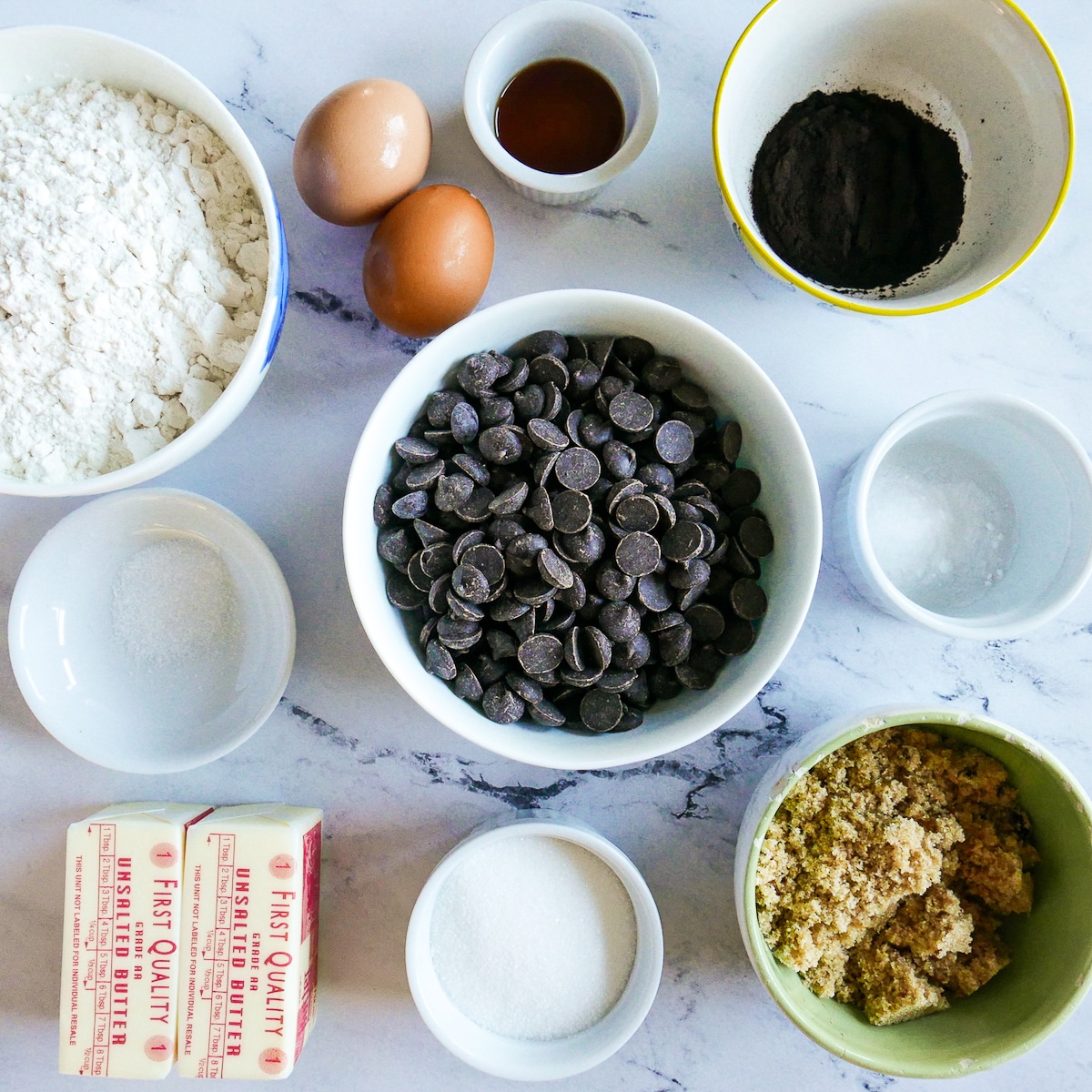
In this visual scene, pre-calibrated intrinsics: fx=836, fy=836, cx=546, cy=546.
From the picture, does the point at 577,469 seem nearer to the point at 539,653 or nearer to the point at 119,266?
the point at 539,653

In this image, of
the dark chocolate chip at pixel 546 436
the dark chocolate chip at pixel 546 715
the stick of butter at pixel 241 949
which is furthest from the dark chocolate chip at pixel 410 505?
the stick of butter at pixel 241 949

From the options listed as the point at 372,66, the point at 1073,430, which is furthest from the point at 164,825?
the point at 1073,430

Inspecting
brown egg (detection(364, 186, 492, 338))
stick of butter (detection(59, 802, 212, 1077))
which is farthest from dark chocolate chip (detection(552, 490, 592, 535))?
stick of butter (detection(59, 802, 212, 1077))

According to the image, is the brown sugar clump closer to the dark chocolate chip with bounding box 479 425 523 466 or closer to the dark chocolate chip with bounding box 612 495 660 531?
the dark chocolate chip with bounding box 612 495 660 531

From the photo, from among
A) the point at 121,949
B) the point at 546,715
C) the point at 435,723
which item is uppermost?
the point at 546,715

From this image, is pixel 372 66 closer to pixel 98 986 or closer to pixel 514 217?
pixel 514 217

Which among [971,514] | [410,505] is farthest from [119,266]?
[971,514]

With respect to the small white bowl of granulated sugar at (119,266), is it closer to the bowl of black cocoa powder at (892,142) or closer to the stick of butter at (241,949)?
the stick of butter at (241,949)
